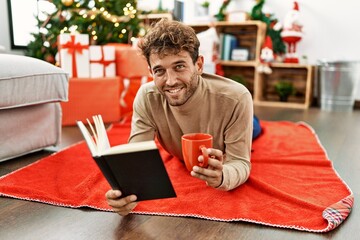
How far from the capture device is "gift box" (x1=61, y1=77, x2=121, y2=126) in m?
2.34

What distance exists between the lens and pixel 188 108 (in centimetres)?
120

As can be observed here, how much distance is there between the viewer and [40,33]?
8.75 ft

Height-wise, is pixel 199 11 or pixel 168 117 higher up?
pixel 199 11

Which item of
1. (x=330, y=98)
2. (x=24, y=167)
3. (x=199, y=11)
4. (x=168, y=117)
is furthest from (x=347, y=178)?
(x=199, y=11)

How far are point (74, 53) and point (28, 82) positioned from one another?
2.82ft

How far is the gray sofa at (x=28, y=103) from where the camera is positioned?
1.47 metres

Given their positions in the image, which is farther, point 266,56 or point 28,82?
point 266,56

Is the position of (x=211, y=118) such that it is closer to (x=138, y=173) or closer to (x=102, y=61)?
(x=138, y=173)

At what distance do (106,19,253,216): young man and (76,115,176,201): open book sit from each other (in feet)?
0.15

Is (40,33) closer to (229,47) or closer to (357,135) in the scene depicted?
(229,47)

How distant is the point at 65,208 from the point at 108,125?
1.34 metres

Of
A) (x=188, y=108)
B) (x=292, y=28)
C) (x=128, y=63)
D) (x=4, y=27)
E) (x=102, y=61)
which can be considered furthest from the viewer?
(x=292, y=28)

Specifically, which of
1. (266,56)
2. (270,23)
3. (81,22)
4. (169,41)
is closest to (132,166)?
(169,41)

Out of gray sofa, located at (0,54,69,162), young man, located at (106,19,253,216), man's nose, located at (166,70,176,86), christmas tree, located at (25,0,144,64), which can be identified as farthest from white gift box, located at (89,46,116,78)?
man's nose, located at (166,70,176,86)
